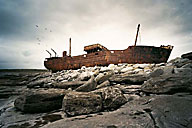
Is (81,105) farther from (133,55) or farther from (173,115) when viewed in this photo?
(133,55)

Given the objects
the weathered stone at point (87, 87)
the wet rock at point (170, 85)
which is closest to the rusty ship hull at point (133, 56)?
the weathered stone at point (87, 87)

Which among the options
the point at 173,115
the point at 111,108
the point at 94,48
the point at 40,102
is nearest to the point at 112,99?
the point at 111,108

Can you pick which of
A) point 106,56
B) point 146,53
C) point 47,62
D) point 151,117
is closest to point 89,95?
point 151,117

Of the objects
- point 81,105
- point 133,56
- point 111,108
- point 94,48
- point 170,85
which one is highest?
point 94,48

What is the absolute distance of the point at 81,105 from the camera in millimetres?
1775

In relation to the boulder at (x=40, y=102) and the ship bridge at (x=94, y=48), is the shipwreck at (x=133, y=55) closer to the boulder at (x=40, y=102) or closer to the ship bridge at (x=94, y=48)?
the ship bridge at (x=94, y=48)

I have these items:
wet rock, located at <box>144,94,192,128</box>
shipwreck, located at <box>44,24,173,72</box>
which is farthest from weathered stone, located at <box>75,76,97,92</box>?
shipwreck, located at <box>44,24,173,72</box>

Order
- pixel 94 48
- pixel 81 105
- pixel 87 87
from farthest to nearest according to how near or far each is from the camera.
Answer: pixel 94 48 < pixel 87 87 < pixel 81 105

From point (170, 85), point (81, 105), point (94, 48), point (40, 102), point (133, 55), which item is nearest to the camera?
point (81, 105)

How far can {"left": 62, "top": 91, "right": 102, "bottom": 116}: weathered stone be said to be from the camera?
1.74 m

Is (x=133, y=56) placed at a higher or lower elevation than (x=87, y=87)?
higher

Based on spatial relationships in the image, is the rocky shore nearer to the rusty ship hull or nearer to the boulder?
the boulder

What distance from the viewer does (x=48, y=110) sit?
224 centimetres

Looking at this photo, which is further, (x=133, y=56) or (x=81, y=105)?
(x=133, y=56)
